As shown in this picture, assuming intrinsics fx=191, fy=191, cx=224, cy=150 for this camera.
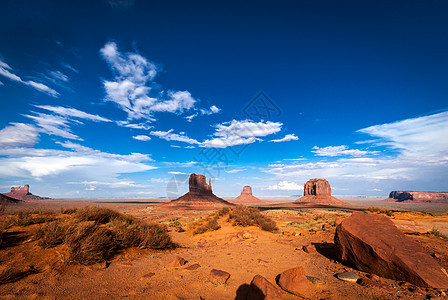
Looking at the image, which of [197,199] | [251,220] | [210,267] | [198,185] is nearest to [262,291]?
[210,267]

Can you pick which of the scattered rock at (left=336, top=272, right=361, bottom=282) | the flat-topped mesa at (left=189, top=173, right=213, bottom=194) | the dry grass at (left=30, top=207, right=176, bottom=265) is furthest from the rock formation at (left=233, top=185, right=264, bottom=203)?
the scattered rock at (left=336, top=272, right=361, bottom=282)

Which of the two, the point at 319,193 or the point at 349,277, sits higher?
the point at 349,277

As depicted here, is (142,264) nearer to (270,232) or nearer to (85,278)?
(85,278)

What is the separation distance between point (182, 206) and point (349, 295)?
223 ft

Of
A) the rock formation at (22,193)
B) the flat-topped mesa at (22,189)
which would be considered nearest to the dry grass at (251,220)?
the rock formation at (22,193)

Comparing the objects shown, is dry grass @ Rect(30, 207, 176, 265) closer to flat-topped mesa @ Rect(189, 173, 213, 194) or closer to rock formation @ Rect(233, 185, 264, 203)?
flat-topped mesa @ Rect(189, 173, 213, 194)

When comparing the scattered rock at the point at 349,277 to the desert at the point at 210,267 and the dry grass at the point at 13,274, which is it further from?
the dry grass at the point at 13,274

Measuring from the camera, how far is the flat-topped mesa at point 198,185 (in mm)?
85750

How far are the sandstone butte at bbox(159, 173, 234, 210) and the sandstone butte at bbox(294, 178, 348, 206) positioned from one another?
56.8 meters

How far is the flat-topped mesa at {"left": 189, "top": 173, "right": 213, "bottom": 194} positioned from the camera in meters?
85.8

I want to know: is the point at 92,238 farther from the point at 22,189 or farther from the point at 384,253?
the point at 22,189

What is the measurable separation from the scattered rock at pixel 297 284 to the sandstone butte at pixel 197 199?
65273 millimetres

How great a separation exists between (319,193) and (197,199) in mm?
79026

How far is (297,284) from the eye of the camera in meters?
3.83
